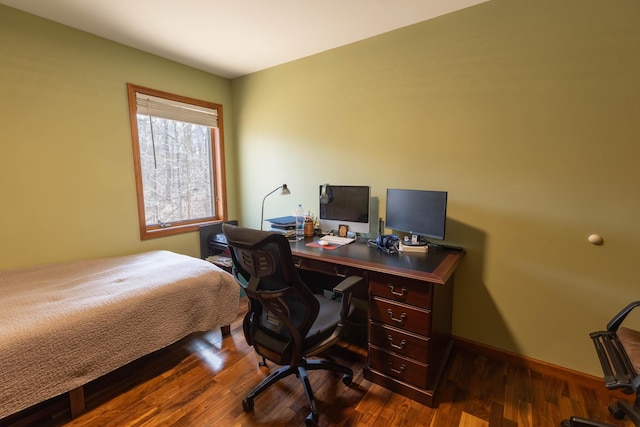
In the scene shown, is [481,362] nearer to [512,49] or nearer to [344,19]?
[512,49]

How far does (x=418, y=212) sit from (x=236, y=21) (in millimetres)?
1912

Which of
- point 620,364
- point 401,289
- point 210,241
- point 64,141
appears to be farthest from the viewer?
point 210,241

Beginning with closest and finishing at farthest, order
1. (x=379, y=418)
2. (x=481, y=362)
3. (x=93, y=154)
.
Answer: (x=379, y=418)
(x=481, y=362)
(x=93, y=154)

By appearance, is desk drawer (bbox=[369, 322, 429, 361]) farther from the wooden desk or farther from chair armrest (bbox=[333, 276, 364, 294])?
chair armrest (bbox=[333, 276, 364, 294])

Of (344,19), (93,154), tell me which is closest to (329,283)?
(344,19)

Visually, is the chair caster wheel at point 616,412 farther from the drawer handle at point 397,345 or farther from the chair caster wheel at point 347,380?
the chair caster wheel at point 347,380

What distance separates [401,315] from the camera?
5.54 feet

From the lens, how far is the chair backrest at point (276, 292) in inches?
55.2

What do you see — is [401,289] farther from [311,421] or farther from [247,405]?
[247,405]

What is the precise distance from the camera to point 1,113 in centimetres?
200

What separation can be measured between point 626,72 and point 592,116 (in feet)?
0.82

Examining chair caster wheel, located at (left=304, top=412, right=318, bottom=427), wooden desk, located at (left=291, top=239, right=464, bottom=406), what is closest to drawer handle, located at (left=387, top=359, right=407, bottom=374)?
wooden desk, located at (left=291, top=239, right=464, bottom=406)

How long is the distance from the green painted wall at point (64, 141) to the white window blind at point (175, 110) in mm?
130

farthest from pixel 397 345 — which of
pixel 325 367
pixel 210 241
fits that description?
pixel 210 241
